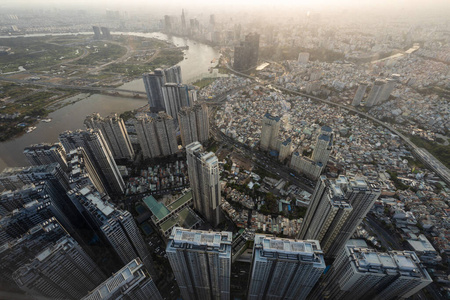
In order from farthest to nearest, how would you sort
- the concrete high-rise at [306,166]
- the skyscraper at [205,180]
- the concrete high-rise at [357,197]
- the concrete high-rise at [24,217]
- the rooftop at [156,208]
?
the concrete high-rise at [306,166]
the rooftop at [156,208]
the skyscraper at [205,180]
the concrete high-rise at [357,197]
the concrete high-rise at [24,217]

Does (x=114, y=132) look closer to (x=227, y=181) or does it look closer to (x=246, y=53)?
(x=227, y=181)

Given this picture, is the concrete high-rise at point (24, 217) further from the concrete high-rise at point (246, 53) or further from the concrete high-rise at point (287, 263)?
the concrete high-rise at point (246, 53)

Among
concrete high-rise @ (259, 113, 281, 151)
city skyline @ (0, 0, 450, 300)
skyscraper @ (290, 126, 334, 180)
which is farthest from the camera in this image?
concrete high-rise @ (259, 113, 281, 151)

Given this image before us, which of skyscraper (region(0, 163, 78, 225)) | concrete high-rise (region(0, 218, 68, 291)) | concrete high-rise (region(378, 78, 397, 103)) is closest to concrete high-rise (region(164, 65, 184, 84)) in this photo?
skyscraper (region(0, 163, 78, 225))

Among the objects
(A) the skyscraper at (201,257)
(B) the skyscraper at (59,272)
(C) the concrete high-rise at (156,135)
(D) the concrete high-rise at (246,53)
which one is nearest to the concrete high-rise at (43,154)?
(C) the concrete high-rise at (156,135)

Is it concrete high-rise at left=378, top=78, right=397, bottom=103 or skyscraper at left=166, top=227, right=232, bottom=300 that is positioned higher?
skyscraper at left=166, top=227, right=232, bottom=300

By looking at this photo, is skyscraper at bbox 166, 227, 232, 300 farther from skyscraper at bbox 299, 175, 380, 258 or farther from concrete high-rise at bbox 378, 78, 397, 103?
concrete high-rise at bbox 378, 78, 397, 103

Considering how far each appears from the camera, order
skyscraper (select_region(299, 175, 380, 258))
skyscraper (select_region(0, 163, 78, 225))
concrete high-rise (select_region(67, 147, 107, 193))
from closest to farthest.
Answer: skyscraper (select_region(299, 175, 380, 258)), skyscraper (select_region(0, 163, 78, 225)), concrete high-rise (select_region(67, 147, 107, 193))

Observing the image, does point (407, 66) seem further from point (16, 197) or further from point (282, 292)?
point (16, 197)
